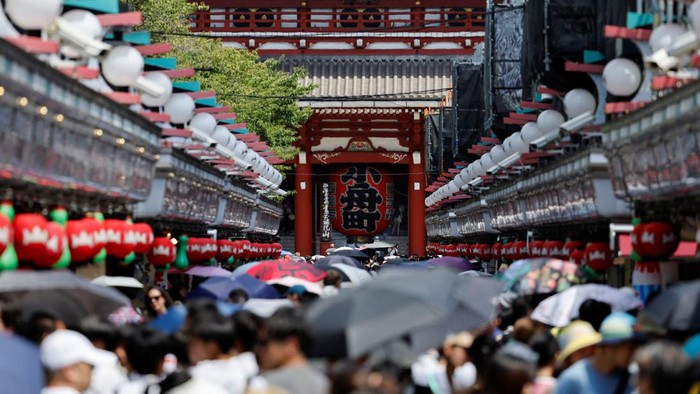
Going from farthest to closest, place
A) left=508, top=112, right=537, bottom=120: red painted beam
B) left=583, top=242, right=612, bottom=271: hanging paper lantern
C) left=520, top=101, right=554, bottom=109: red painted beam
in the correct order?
left=508, top=112, right=537, bottom=120: red painted beam → left=520, top=101, right=554, bottom=109: red painted beam → left=583, top=242, right=612, bottom=271: hanging paper lantern

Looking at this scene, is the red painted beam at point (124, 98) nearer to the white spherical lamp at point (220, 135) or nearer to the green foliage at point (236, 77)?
the white spherical lamp at point (220, 135)

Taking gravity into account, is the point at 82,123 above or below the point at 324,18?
below

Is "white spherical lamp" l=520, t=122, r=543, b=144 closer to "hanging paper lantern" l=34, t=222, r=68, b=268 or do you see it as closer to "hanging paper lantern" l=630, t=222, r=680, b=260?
"hanging paper lantern" l=630, t=222, r=680, b=260

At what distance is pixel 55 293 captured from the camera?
36.9 feet

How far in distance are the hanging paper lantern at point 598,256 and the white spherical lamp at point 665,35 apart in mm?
3806

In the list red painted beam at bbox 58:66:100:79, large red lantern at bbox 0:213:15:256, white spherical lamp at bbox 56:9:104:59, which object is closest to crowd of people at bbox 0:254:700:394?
large red lantern at bbox 0:213:15:256

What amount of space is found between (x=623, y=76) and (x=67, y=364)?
11795 millimetres

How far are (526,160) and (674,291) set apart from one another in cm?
1846

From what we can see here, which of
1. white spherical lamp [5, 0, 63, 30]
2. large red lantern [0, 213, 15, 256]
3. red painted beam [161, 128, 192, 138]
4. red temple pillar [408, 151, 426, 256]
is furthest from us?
red temple pillar [408, 151, 426, 256]

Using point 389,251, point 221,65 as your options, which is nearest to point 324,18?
point 389,251

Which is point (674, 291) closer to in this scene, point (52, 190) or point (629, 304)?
point (629, 304)

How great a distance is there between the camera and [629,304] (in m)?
13.3

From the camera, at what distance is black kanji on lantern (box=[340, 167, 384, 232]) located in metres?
60.9

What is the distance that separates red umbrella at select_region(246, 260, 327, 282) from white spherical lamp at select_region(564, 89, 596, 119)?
6.30 meters
